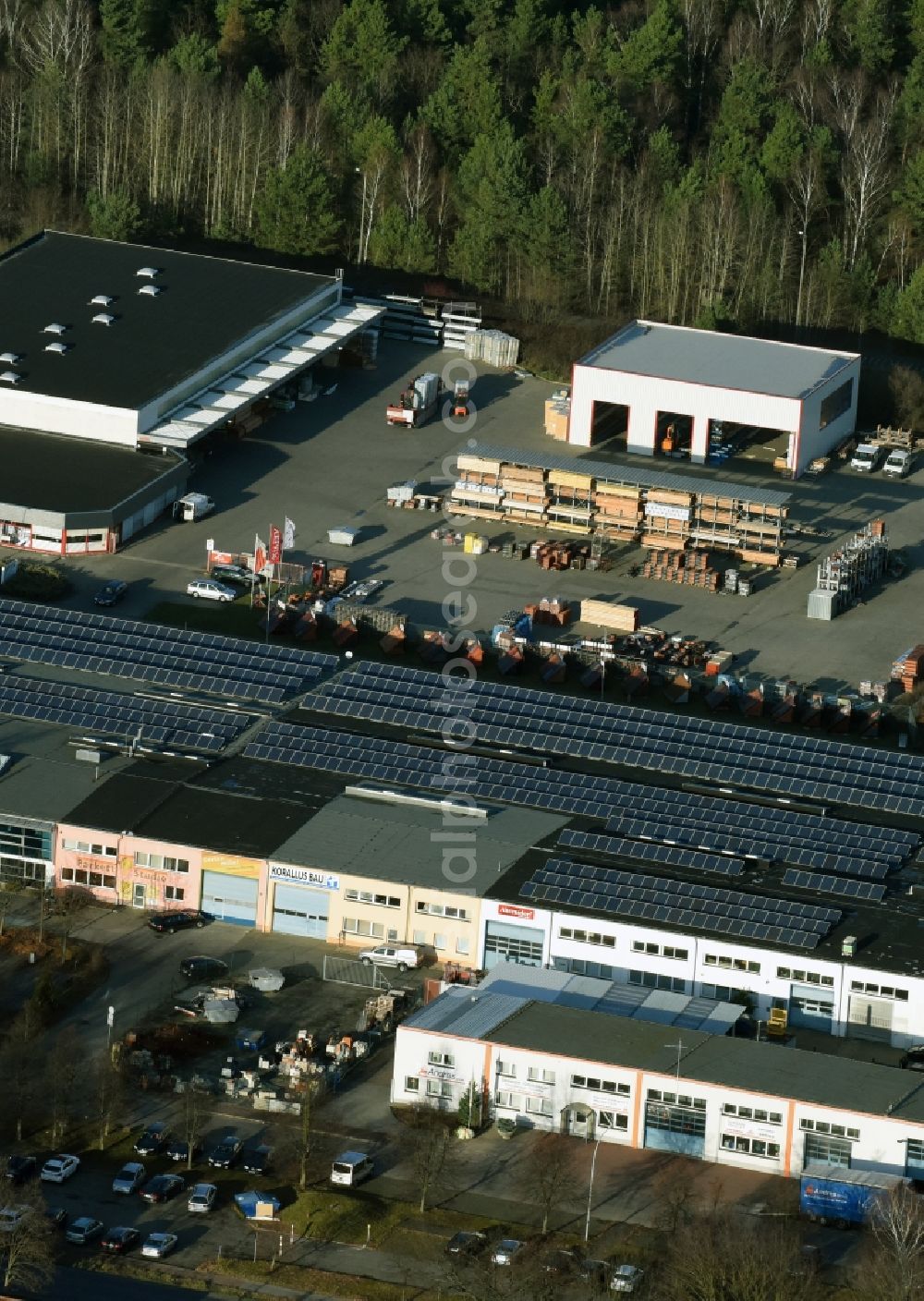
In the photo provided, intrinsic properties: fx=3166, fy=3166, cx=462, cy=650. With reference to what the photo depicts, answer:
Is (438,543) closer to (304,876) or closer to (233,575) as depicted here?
(233,575)

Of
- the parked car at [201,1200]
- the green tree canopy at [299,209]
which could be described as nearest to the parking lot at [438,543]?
the green tree canopy at [299,209]

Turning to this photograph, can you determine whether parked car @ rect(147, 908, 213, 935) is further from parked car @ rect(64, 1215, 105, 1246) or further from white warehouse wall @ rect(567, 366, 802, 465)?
white warehouse wall @ rect(567, 366, 802, 465)

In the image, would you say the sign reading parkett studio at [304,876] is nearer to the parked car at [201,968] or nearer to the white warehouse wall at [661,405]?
the parked car at [201,968]

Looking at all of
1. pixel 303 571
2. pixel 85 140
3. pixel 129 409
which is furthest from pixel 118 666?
pixel 85 140

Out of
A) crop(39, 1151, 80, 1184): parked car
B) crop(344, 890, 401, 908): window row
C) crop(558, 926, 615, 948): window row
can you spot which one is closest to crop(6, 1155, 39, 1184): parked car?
crop(39, 1151, 80, 1184): parked car

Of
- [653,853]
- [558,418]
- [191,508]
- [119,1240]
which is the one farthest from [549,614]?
[119,1240]
